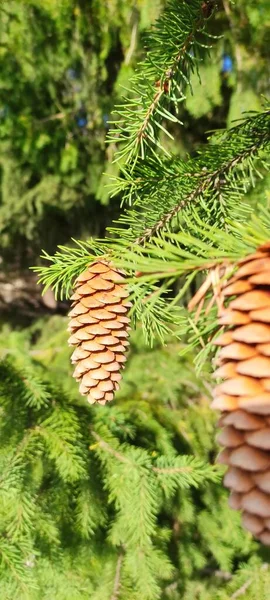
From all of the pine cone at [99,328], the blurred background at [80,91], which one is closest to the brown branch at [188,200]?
the pine cone at [99,328]

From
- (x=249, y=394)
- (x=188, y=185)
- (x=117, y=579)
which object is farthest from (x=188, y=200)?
(x=117, y=579)

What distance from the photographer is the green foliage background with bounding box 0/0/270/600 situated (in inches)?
42.2

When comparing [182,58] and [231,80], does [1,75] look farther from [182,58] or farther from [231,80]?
[182,58]

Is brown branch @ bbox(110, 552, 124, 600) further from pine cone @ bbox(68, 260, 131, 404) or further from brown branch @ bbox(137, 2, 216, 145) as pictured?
brown branch @ bbox(137, 2, 216, 145)

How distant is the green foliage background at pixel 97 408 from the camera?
1.07 m

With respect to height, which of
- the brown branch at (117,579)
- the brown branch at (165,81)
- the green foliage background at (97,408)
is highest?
the brown branch at (165,81)

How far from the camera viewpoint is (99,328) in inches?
26.2

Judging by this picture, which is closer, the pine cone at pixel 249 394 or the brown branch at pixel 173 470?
the pine cone at pixel 249 394

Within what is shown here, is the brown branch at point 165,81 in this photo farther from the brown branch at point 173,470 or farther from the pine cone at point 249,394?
the brown branch at point 173,470

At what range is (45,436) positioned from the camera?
41.6 inches

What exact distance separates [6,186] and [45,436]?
7.30 feet

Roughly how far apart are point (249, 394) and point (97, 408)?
38.9 inches

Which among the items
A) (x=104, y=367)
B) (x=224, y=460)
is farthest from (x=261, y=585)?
(x=224, y=460)

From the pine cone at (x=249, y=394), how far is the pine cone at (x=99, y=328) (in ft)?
0.85
